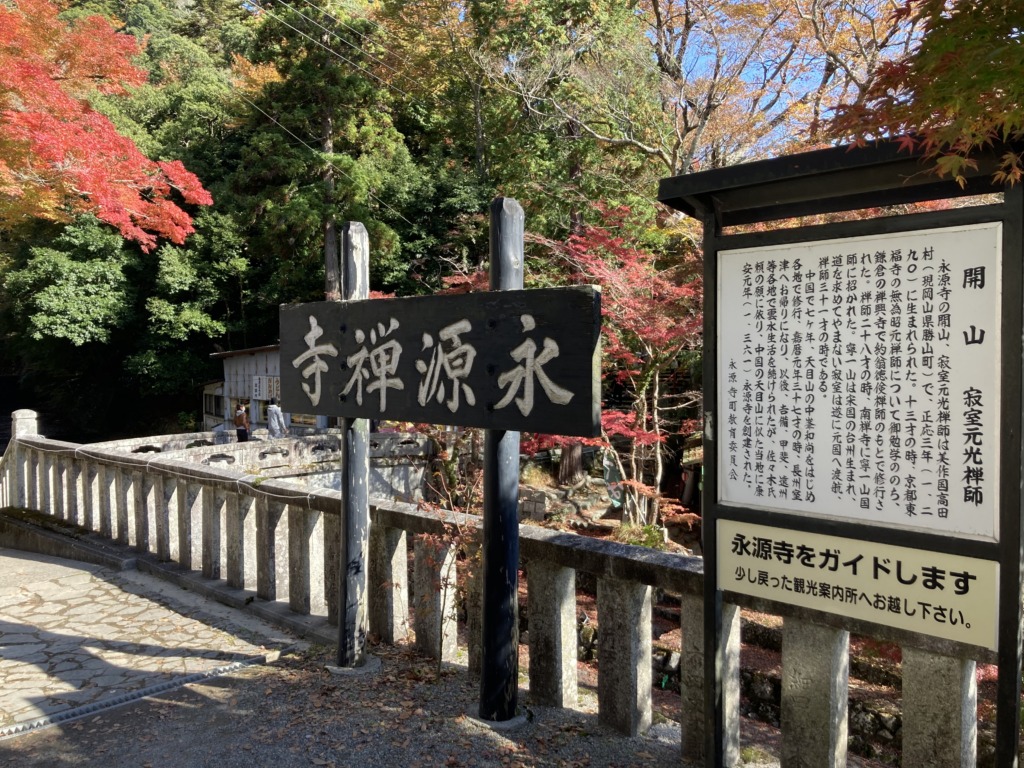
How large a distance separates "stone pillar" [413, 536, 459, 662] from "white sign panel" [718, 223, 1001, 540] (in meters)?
2.00

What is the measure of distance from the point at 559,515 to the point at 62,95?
37.2 ft

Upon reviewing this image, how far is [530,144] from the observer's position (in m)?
15.9

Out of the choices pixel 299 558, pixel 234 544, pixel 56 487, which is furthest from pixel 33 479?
pixel 299 558

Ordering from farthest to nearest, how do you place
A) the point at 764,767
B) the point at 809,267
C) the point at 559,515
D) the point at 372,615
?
the point at 559,515 < the point at 372,615 < the point at 764,767 < the point at 809,267

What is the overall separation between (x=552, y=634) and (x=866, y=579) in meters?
1.70

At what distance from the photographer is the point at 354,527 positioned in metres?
4.39

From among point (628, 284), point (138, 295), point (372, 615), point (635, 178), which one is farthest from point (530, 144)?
point (138, 295)

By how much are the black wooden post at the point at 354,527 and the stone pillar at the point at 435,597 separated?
34cm

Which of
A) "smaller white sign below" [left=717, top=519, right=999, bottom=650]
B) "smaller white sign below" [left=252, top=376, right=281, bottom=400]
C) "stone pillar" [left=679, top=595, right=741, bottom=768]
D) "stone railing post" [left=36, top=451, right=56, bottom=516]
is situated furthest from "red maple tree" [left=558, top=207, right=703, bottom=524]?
"smaller white sign below" [left=252, top=376, right=281, bottom=400]

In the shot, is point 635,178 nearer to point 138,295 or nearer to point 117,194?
point 117,194

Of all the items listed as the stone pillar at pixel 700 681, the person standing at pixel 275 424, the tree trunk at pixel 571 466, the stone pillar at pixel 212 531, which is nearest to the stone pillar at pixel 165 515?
the stone pillar at pixel 212 531

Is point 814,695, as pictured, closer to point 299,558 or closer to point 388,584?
point 388,584

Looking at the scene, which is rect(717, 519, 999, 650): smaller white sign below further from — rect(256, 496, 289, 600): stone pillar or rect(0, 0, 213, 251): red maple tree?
rect(0, 0, 213, 251): red maple tree

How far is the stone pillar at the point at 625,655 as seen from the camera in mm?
3453
